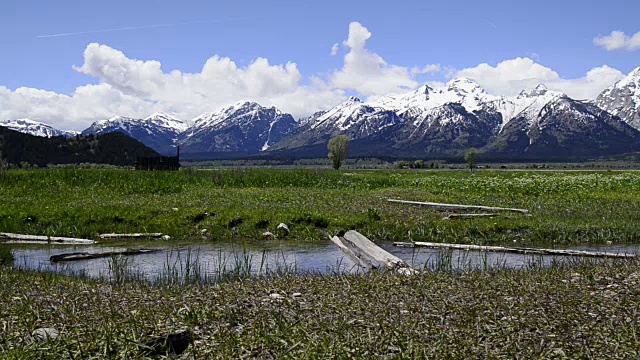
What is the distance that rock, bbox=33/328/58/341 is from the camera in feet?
30.8

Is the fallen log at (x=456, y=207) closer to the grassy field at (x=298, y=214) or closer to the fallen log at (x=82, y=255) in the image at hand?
the grassy field at (x=298, y=214)

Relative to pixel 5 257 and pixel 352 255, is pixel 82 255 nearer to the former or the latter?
pixel 5 257

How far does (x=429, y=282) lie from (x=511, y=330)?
391 centimetres

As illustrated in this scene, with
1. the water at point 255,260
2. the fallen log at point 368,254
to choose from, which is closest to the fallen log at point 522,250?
the water at point 255,260

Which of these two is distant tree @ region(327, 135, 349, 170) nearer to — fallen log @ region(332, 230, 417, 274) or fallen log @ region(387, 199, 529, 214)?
fallen log @ region(387, 199, 529, 214)

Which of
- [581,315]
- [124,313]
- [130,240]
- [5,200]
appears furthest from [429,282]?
[5,200]

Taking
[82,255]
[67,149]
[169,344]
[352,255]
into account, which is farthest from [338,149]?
[169,344]

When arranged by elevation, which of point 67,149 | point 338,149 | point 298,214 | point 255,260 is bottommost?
point 255,260

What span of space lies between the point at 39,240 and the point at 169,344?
62.8 ft

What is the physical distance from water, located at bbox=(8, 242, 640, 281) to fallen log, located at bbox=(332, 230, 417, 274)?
346mm

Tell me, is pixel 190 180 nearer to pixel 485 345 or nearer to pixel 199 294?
pixel 199 294

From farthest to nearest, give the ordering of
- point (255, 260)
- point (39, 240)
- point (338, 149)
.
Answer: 1. point (338, 149)
2. point (39, 240)
3. point (255, 260)

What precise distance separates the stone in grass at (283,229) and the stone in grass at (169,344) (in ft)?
57.7

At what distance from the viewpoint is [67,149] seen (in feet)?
523
